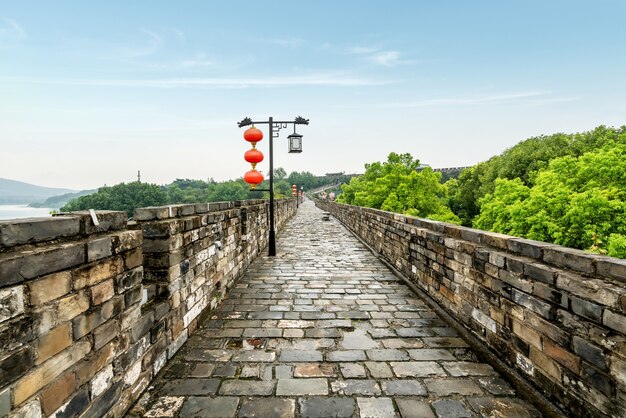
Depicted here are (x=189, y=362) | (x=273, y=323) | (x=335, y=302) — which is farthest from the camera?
(x=335, y=302)

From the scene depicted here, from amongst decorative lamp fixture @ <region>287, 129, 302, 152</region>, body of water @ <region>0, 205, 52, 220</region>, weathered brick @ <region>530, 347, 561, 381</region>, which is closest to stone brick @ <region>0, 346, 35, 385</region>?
body of water @ <region>0, 205, 52, 220</region>

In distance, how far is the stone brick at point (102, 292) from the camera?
215 cm

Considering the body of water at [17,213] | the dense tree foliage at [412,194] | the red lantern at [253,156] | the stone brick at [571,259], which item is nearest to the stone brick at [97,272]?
the body of water at [17,213]

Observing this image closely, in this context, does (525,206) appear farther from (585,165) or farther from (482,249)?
(482,249)

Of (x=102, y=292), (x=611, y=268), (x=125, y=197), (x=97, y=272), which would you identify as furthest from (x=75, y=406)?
(x=125, y=197)

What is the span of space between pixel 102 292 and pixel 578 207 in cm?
1755

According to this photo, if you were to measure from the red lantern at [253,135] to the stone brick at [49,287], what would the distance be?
5.60 m

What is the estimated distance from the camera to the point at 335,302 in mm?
4887

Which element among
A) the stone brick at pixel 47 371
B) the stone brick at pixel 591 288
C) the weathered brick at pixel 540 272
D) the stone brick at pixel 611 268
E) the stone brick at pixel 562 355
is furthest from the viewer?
the weathered brick at pixel 540 272

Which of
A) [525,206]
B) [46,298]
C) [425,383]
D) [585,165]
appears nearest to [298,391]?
[425,383]

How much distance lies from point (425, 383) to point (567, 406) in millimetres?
1010

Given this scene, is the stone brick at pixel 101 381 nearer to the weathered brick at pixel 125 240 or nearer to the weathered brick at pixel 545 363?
the weathered brick at pixel 125 240

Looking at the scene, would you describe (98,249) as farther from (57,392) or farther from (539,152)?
(539,152)

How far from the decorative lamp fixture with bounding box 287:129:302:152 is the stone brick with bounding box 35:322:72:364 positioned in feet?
24.9
